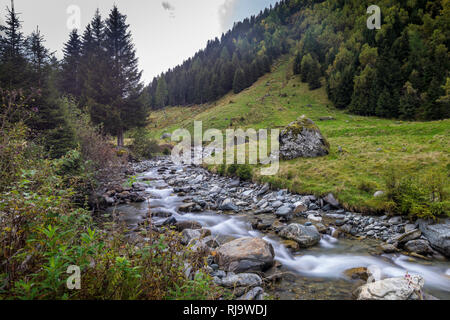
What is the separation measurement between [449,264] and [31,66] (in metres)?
20.9

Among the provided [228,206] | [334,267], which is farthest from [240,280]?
[228,206]

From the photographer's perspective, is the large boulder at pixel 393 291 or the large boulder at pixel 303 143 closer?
the large boulder at pixel 393 291

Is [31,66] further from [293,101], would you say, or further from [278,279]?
[293,101]

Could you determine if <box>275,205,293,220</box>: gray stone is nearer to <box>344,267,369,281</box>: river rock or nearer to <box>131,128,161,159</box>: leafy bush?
<box>344,267,369,281</box>: river rock

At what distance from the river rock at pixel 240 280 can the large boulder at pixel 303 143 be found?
11.9 metres

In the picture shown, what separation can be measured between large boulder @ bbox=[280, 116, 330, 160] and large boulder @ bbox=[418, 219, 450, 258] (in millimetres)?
9230

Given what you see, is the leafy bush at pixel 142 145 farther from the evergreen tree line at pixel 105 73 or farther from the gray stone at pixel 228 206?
the gray stone at pixel 228 206

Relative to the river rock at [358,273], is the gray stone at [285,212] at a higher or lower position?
higher

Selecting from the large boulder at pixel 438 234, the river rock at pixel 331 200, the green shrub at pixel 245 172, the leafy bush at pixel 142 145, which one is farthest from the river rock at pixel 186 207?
the leafy bush at pixel 142 145

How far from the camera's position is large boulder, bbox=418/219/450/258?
5.88 m

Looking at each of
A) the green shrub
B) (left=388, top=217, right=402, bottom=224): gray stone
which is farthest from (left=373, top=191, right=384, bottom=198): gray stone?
the green shrub

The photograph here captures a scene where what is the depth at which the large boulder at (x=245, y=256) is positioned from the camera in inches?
212
